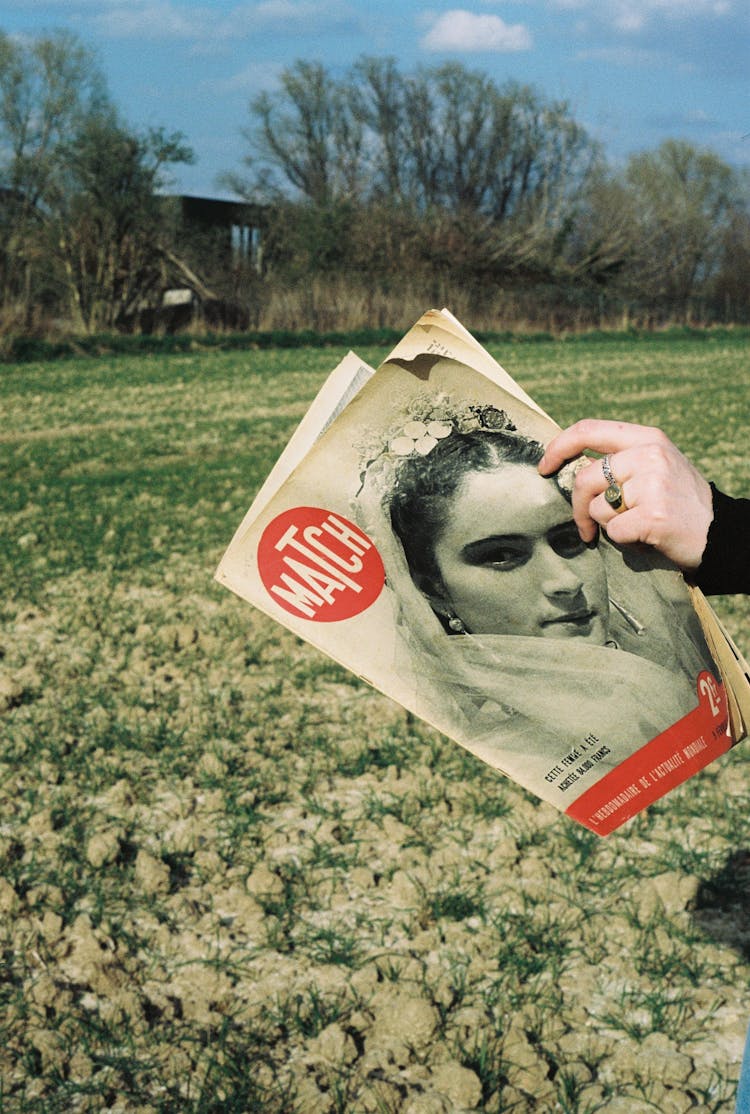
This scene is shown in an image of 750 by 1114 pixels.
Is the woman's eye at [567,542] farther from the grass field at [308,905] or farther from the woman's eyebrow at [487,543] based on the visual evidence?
the grass field at [308,905]

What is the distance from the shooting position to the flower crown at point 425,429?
1.44 meters

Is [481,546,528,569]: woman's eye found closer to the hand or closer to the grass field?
the hand

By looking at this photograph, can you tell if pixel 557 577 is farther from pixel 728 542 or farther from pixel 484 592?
pixel 728 542

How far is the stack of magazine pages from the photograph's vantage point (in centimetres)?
144

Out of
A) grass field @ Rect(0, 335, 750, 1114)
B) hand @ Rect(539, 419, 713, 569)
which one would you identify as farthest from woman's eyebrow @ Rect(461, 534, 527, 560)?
grass field @ Rect(0, 335, 750, 1114)

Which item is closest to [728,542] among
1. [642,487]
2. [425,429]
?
[642,487]

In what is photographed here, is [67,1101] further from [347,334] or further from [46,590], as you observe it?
[347,334]

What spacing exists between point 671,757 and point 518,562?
354mm

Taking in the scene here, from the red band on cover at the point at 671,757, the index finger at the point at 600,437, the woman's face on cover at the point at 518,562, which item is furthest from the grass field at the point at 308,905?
the index finger at the point at 600,437

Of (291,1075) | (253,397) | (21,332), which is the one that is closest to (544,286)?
(21,332)

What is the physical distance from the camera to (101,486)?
817cm

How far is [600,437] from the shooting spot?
137 cm
